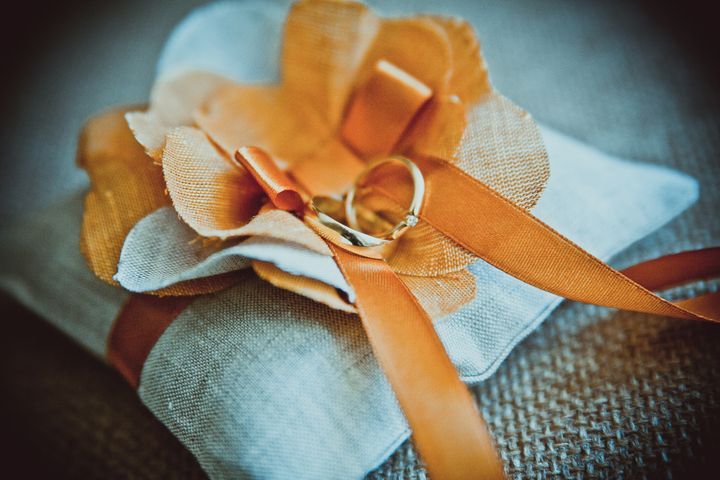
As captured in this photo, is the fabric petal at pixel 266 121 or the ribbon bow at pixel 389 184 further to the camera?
the fabric petal at pixel 266 121

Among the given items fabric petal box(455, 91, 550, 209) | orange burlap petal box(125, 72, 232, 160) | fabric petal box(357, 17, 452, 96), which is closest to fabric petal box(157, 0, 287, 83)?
orange burlap petal box(125, 72, 232, 160)

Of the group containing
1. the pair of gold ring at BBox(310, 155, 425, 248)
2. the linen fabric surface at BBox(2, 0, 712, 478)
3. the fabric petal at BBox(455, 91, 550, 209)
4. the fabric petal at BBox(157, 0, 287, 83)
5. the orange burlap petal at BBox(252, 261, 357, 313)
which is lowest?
the linen fabric surface at BBox(2, 0, 712, 478)

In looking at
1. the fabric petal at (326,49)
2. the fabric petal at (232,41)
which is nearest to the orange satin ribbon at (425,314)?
the fabric petal at (326,49)

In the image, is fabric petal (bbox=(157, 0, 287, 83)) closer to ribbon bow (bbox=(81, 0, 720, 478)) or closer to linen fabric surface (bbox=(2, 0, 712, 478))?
ribbon bow (bbox=(81, 0, 720, 478))

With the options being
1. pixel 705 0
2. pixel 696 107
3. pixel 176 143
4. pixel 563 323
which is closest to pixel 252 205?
pixel 176 143

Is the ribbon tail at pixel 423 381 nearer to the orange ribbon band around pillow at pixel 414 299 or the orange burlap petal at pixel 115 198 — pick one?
the orange ribbon band around pillow at pixel 414 299

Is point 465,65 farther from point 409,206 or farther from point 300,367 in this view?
point 300,367
